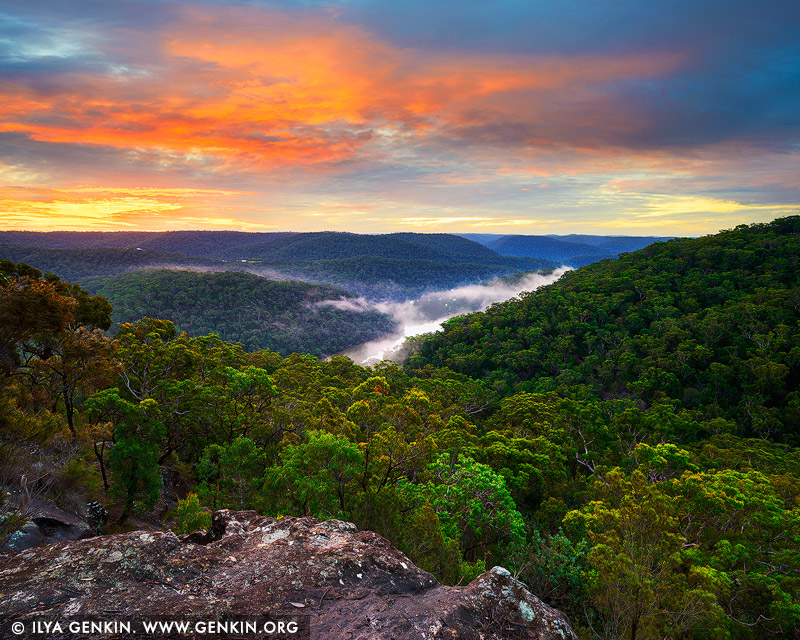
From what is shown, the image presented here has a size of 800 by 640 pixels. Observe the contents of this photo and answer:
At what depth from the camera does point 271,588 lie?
22.8ft

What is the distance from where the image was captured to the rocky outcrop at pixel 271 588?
621cm

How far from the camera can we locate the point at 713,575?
13328 mm

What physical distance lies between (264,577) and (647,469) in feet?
79.4

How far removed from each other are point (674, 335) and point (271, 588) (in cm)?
6615

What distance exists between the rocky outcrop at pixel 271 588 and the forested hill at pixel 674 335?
1843 inches

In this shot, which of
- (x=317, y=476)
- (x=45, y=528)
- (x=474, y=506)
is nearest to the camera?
(x=45, y=528)

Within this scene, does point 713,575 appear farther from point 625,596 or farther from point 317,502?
point 317,502

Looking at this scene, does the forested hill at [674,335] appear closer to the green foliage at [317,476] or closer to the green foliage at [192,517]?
the green foliage at [317,476]

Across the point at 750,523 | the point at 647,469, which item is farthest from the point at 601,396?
the point at 750,523

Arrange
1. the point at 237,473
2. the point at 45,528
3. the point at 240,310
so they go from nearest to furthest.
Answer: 1. the point at 45,528
2. the point at 237,473
3. the point at 240,310

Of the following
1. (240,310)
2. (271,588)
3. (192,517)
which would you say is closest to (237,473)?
(192,517)

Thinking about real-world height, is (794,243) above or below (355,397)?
above

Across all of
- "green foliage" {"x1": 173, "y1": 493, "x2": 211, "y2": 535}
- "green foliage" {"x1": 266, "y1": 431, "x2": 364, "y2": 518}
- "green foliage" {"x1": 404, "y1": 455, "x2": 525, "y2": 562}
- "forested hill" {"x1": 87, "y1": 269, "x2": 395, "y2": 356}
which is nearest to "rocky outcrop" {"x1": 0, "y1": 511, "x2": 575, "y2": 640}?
"green foliage" {"x1": 173, "y1": 493, "x2": 211, "y2": 535}

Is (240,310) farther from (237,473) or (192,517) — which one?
(192,517)
